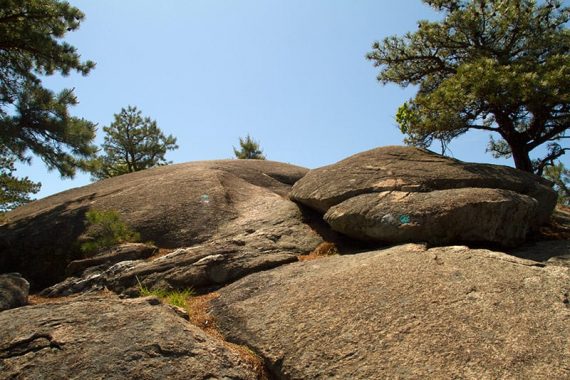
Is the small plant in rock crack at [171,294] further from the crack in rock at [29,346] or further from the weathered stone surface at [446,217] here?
the weathered stone surface at [446,217]

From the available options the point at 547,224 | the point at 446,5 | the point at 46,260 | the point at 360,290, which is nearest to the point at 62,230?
the point at 46,260

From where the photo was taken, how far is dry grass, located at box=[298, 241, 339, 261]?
26.2ft

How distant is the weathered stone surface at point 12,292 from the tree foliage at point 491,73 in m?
9.74

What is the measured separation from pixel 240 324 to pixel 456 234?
417cm

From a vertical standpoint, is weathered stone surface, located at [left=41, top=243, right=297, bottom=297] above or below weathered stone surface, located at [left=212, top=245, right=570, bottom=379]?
above

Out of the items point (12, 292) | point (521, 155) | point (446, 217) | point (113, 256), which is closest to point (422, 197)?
point (446, 217)

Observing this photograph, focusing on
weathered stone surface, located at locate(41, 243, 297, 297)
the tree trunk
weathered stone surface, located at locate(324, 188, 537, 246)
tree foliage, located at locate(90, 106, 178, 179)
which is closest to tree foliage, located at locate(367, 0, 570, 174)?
the tree trunk

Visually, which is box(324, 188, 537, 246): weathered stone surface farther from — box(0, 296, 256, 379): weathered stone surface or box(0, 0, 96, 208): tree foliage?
box(0, 0, 96, 208): tree foliage

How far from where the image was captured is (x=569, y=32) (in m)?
12.1

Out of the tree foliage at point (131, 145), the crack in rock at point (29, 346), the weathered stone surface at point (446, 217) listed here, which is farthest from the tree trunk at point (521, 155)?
the tree foliage at point (131, 145)

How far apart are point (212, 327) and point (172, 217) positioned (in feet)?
16.9

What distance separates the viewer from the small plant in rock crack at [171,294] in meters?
6.31

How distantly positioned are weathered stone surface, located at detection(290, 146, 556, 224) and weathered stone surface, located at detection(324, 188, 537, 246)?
875 millimetres

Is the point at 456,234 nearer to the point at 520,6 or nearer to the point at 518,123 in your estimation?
the point at 518,123
